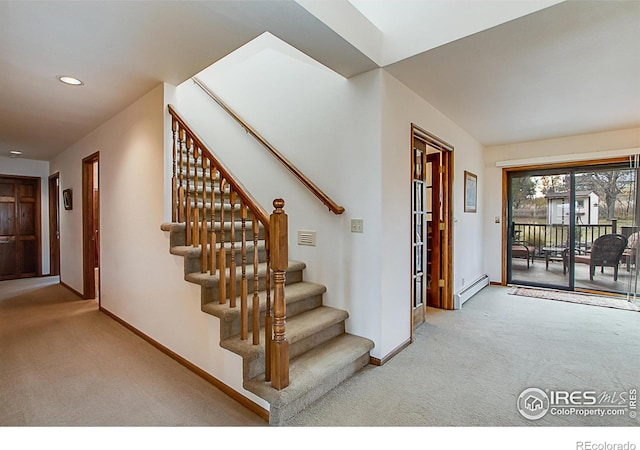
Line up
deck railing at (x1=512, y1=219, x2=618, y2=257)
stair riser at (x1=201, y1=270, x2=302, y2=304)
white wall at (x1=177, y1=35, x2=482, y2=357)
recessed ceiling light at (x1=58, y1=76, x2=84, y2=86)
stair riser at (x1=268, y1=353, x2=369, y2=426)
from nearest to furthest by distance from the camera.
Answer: stair riser at (x1=268, y1=353, x2=369, y2=426) → stair riser at (x1=201, y1=270, x2=302, y2=304) → white wall at (x1=177, y1=35, x2=482, y2=357) → recessed ceiling light at (x1=58, y1=76, x2=84, y2=86) → deck railing at (x1=512, y1=219, x2=618, y2=257)

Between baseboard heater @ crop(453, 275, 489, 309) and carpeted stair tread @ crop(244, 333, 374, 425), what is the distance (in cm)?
196

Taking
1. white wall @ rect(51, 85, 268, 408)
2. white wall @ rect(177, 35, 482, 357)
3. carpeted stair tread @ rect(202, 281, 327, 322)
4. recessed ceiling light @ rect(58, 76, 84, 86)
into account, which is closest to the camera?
carpeted stair tread @ rect(202, 281, 327, 322)

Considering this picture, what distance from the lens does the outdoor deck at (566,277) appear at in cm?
454

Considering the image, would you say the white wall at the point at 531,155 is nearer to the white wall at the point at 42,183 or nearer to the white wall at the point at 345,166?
the white wall at the point at 345,166

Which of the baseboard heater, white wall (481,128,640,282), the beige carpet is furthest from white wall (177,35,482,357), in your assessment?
white wall (481,128,640,282)

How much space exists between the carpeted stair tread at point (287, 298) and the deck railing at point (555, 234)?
4.21 metres

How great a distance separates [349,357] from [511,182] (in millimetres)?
4619

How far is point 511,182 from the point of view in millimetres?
5355

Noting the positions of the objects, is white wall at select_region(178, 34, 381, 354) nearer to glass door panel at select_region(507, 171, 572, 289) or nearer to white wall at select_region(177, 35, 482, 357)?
white wall at select_region(177, 35, 482, 357)

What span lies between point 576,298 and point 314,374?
433cm

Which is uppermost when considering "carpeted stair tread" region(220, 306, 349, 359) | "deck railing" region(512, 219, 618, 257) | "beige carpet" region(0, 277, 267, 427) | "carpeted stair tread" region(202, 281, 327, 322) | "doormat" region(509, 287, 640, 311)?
"deck railing" region(512, 219, 618, 257)

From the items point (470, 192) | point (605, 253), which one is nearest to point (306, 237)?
point (470, 192)

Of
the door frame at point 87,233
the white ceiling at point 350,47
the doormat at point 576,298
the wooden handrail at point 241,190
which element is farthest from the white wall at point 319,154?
the doormat at point 576,298

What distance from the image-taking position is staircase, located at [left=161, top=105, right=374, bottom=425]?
6.16 ft
